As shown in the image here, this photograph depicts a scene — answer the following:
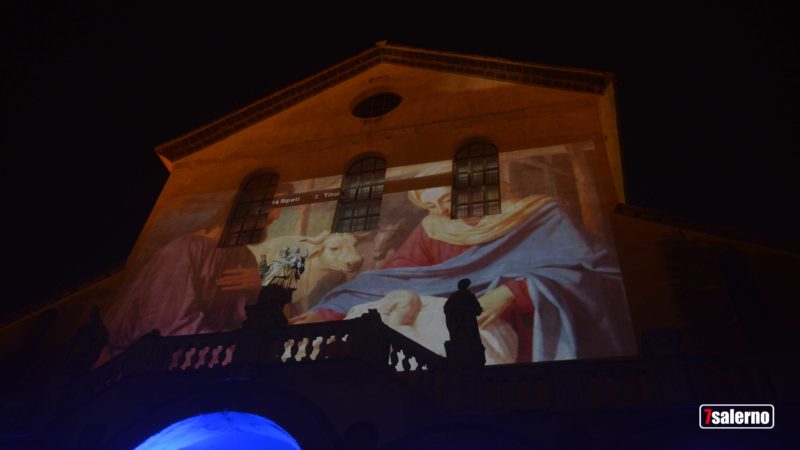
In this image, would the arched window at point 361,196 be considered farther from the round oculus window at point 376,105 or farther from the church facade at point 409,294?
the round oculus window at point 376,105

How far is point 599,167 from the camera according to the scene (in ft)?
43.2

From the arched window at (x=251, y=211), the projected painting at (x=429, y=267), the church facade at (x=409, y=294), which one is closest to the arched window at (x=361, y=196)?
the church facade at (x=409, y=294)

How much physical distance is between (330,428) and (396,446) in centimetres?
104

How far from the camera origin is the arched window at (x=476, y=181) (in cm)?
1362

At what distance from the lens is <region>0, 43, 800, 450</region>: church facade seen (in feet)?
27.1

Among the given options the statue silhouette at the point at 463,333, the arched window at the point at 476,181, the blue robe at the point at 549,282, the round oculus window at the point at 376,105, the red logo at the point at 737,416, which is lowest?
the red logo at the point at 737,416

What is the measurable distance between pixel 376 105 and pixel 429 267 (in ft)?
23.1

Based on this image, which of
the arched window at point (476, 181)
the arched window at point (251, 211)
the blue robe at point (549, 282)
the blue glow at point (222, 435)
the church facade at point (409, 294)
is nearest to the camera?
the church facade at point (409, 294)

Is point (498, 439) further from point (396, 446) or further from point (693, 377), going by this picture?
point (693, 377)

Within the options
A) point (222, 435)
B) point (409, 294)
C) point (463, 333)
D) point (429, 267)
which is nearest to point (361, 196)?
point (429, 267)

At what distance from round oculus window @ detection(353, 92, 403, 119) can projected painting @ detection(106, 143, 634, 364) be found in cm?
283

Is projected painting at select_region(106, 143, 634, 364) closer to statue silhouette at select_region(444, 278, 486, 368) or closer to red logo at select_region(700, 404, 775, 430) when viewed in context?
statue silhouette at select_region(444, 278, 486, 368)

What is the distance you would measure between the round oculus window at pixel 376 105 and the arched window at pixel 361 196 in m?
1.90

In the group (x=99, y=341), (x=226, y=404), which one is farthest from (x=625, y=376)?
(x=99, y=341)
